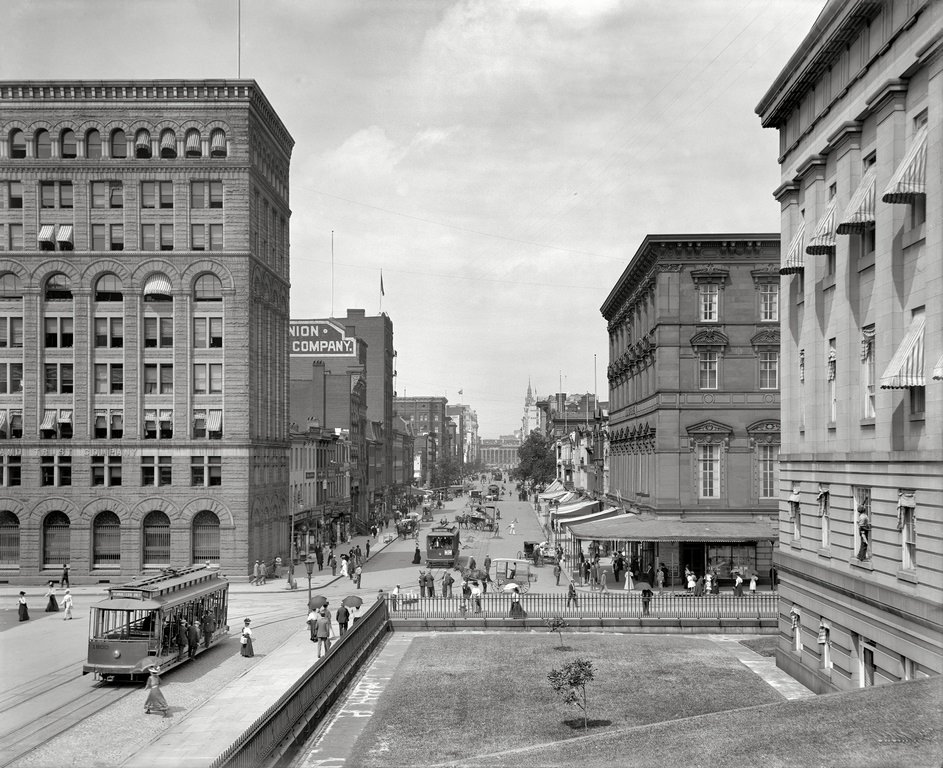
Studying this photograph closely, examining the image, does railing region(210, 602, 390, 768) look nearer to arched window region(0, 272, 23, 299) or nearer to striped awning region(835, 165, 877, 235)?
striped awning region(835, 165, 877, 235)

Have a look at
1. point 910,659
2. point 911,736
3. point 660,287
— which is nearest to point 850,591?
point 910,659

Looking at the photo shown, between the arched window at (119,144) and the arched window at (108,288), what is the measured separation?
6862 millimetres

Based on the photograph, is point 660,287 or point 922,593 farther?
point 660,287

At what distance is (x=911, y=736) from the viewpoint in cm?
1394

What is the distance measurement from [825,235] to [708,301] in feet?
91.3

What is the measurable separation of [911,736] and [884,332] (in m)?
10.0

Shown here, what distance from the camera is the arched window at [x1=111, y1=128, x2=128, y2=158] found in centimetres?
5572

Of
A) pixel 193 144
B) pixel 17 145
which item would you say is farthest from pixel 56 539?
pixel 193 144

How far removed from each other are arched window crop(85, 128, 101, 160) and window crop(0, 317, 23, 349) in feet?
33.2

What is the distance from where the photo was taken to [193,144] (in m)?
55.8

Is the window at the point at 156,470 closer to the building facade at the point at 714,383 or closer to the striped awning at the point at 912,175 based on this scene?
the building facade at the point at 714,383

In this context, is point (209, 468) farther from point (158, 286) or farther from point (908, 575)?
point (908, 575)

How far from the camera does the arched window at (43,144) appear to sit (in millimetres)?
55469

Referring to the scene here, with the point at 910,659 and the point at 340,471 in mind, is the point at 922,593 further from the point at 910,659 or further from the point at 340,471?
the point at 340,471
